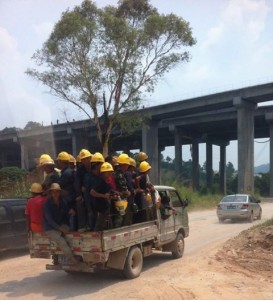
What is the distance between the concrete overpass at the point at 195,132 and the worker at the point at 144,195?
113ft

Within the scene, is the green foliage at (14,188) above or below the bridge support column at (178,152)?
below

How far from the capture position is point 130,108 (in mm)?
31656

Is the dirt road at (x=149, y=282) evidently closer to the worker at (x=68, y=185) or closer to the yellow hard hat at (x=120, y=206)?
the worker at (x=68, y=185)

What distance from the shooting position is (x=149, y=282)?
8609mm

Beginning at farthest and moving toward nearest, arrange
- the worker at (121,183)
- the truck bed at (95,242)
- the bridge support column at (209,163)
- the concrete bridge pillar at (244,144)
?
1. the bridge support column at (209,163)
2. the concrete bridge pillar at (244,144)
3. the worker at (121,183)
4. the truck bed at (95,242)

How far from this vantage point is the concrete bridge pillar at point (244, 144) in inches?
1919

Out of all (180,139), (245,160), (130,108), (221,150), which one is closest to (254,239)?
(130,108)

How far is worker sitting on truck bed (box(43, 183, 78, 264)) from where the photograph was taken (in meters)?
8.27

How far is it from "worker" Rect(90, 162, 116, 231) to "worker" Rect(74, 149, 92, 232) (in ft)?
0.93

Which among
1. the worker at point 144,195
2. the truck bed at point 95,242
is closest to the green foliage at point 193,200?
the worker at point 144,195

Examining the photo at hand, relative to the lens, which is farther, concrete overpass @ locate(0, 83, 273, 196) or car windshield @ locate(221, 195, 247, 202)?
concrete overpass @ locate(0, 83, 273, 196)

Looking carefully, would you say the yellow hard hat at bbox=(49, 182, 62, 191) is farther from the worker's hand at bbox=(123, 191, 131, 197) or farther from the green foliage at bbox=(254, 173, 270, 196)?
the green foliage at bbox=(254, 173, 270, 196)

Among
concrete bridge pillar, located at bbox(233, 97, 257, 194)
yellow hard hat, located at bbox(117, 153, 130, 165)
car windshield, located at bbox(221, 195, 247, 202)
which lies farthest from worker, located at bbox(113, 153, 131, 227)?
concrete bridge pillar, located at bbox(233, 97, 257, 194)

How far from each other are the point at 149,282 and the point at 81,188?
Answer: 2.20m
